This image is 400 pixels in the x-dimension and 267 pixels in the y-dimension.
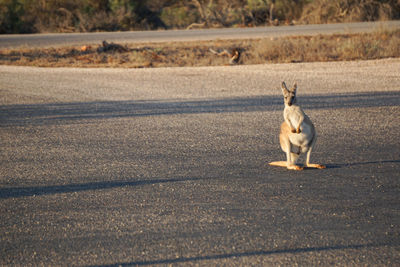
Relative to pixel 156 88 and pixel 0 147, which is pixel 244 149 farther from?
pixel 156 88

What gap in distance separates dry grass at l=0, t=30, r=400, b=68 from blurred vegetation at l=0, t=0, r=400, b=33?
1210 cm

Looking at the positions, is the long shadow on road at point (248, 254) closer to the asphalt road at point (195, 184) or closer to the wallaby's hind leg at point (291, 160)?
the asphalt road at point (195, 184)

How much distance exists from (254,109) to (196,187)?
505cm

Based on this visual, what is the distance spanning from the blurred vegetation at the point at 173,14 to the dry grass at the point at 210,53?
1210 cm

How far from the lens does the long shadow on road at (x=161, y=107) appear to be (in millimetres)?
10453

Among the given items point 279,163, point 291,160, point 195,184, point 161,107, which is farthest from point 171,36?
point 195,184

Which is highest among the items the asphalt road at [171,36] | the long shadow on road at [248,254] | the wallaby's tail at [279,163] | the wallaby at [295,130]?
the asphalt road at [171,36]

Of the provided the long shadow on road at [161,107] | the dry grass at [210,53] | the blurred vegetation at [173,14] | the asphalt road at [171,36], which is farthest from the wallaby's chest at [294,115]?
the blurred vegetation at [173,14]

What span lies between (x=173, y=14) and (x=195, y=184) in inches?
1514

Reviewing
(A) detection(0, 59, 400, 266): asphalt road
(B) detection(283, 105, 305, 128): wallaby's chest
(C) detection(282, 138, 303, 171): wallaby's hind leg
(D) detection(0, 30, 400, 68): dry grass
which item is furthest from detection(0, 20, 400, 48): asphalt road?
(B) detection(283, 105, 305, 128): wallaby's chest

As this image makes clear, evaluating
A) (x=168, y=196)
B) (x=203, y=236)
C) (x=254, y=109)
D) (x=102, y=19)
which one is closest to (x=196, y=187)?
(x=168, y=196)

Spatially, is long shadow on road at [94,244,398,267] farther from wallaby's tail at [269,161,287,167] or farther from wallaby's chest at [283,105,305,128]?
wallaby's tail at [269,161,287,167]

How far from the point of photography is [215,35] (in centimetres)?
2830

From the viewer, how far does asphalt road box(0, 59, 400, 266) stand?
432cm
